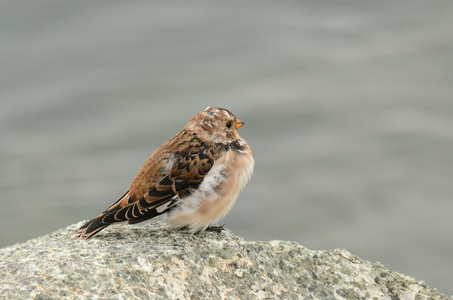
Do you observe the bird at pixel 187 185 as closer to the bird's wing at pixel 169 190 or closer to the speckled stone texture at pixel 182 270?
the bird's wing at pixel 169 190

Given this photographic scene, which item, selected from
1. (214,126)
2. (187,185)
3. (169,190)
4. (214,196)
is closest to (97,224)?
(169,190)

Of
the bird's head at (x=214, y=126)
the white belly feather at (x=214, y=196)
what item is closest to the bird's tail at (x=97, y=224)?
the white belly feather at (x=214, y=196)

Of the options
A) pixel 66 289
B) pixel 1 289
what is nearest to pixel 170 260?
pixel 66 289

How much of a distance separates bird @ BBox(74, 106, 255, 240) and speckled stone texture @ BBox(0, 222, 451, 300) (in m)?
0.15

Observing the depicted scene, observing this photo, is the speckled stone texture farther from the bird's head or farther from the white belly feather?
the bird's head

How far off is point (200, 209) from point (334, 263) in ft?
3.70

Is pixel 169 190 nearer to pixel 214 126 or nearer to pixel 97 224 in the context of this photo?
pixel 97 224

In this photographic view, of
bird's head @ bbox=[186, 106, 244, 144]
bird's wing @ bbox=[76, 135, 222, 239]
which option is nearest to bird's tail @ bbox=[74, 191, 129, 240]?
bird's wing @ bbox=[76, 135, 222, 239]

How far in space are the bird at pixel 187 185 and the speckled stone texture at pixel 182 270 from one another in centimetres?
15

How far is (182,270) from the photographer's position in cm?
434

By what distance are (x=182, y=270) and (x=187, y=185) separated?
109cm

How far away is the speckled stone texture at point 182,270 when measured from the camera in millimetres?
3902

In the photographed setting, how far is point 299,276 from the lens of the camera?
4879mm

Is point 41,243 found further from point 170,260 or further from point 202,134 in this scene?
point 202,134
